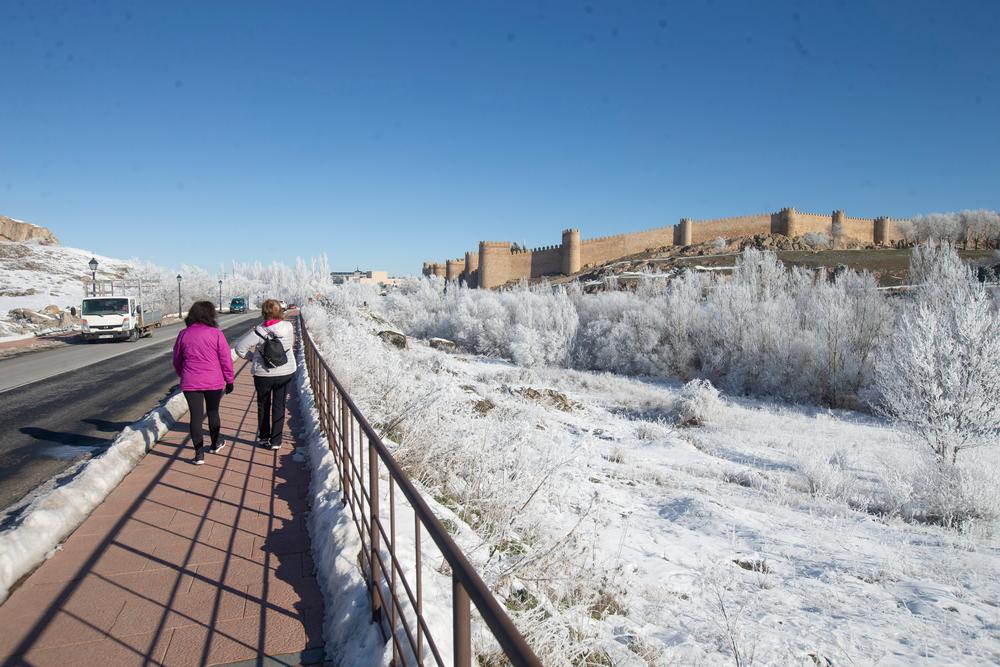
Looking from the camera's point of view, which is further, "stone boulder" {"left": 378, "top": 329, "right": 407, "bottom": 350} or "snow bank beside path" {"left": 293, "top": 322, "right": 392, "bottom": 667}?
"stone boulder" {"left": 378, "top": 329, "right": 407, "bottom": 350}

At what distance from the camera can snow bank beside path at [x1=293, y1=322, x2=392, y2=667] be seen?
235 cm

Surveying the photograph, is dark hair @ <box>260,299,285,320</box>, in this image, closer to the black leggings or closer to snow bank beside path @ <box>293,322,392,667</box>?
the black leggings

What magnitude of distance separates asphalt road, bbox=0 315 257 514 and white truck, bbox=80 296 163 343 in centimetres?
212

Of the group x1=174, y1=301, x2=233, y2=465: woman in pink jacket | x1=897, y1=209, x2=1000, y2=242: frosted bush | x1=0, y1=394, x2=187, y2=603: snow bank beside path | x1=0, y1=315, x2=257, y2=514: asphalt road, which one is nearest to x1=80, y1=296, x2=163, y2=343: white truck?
x1=0, y1=315, x2=257, y2=514: asphalt road

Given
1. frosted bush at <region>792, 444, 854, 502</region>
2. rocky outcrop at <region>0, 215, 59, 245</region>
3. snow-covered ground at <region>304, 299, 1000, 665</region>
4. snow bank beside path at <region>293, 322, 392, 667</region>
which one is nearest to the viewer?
snow bank beside path at <region>293, 322, 392, 667</region>

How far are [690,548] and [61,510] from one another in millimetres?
6421

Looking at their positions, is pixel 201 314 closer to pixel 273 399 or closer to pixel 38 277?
pixel 273 399

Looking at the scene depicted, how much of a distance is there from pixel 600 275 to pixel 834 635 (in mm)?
47303

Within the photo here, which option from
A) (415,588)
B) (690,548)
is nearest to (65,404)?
(415,588)

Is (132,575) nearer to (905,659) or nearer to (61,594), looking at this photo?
(61,594)

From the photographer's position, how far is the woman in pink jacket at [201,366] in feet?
16.2

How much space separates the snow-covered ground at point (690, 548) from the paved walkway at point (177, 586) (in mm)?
928

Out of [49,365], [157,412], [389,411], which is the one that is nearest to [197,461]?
[157,412]

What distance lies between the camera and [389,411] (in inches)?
272
